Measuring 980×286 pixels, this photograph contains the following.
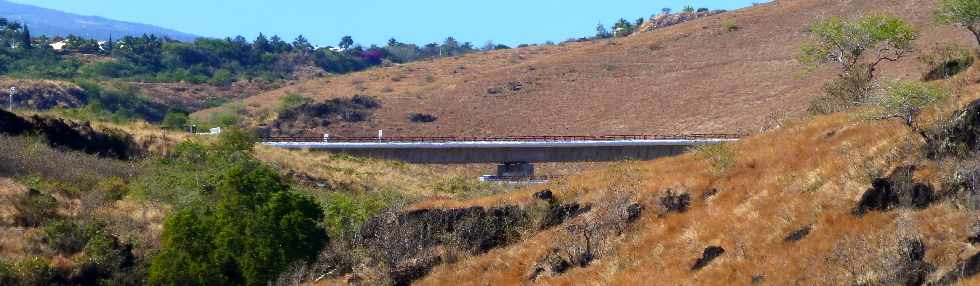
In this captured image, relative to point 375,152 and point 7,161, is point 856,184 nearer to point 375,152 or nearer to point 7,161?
point 7,161

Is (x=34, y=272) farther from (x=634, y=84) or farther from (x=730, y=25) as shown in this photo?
(x=730, y=25)

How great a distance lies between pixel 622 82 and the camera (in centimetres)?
13138

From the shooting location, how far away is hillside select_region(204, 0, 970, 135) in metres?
111

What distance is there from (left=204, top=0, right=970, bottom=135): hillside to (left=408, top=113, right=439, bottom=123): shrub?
0.90m

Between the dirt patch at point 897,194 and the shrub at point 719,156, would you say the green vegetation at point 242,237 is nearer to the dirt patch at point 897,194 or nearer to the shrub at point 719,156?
the shrub at point 719,156

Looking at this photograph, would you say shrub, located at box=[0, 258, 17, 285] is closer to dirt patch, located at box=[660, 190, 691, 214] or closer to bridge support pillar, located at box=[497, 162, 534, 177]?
dirt patch, located at box=[660, 190, 691, 214]

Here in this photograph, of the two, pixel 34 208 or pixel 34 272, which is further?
pixel 34 208

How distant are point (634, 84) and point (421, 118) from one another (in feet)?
78.8

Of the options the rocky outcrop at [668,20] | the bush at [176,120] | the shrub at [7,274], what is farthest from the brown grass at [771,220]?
the rocky outcrop at [668,20]

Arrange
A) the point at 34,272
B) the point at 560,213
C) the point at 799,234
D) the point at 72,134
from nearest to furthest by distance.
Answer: the point at 799,234 → the point at 560,213 → the point at 34,272 → the point at 72,134

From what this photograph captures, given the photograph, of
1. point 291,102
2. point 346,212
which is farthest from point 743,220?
point 291,102

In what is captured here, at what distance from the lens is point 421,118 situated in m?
122

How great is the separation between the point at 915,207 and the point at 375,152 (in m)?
54.7

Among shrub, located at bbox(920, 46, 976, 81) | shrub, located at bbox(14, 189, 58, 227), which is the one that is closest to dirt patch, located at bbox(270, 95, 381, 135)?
shrub, located at bbox(14, 189, 58, 227)
